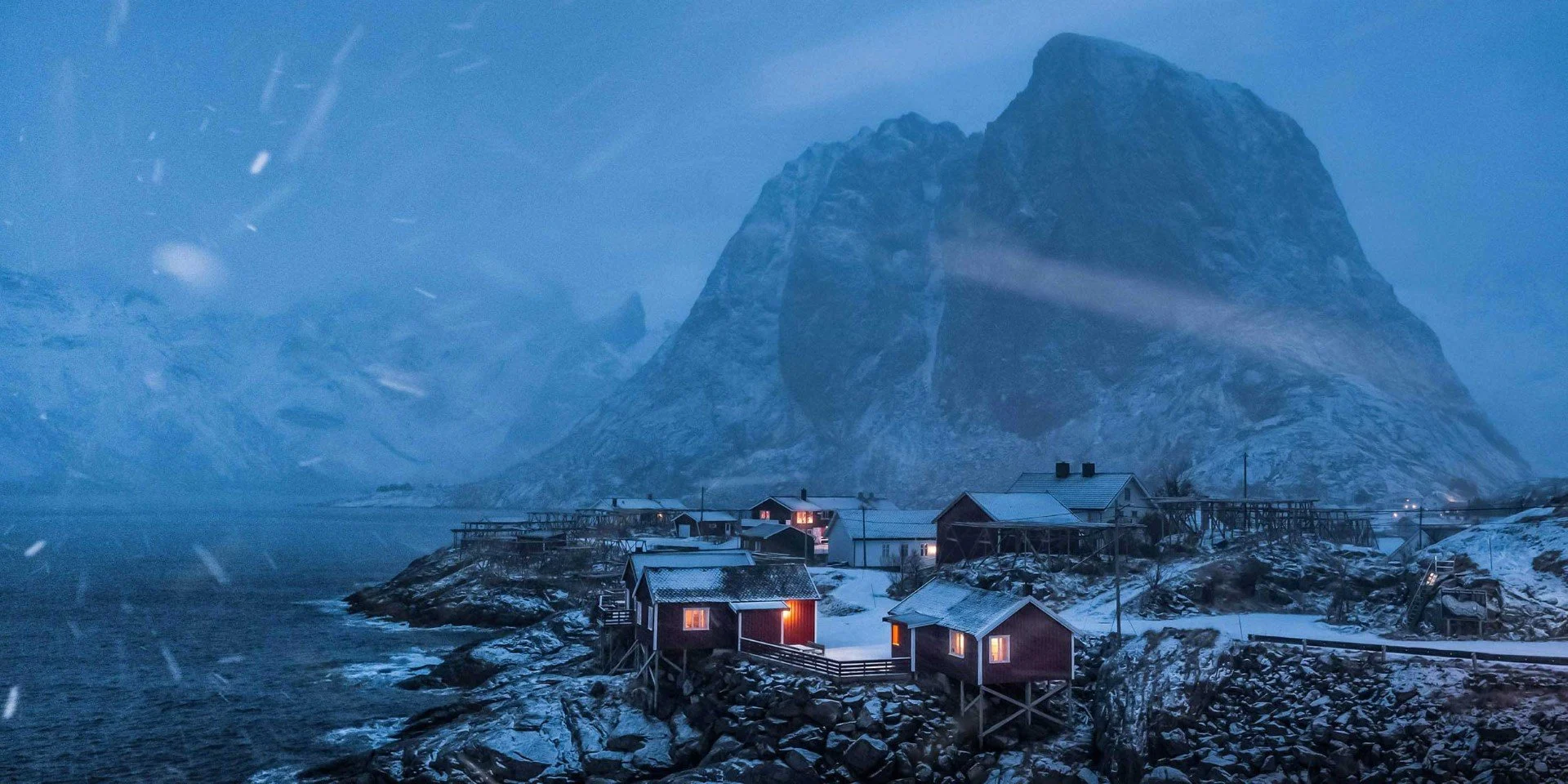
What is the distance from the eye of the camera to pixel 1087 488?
226ft

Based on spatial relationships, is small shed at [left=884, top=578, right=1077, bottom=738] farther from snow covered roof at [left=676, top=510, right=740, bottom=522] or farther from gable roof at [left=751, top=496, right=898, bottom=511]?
snow covered roof at [left=676, top=510, right=740, bottom=522]

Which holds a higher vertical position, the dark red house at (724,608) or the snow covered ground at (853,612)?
the dark red house at (724,608)

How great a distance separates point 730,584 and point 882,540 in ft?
105

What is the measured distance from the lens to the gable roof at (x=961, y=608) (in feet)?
119

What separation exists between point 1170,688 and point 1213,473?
347ft

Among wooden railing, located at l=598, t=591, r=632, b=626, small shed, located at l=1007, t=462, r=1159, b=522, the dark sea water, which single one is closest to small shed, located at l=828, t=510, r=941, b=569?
small shed, located at l=1007, t=462, r=1159, b=522

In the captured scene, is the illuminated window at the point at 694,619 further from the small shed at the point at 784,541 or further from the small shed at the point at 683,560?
the small shed at the point at 784,541

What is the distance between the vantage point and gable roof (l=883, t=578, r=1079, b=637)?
3631 centimetres

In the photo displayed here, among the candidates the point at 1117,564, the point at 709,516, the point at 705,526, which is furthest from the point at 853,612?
the point at 709,516

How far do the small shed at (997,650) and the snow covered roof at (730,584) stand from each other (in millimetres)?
7803

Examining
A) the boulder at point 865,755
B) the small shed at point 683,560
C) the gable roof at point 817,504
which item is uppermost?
the gable roof at point 817,504

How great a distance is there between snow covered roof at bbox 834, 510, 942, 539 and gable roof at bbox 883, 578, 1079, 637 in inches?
1312

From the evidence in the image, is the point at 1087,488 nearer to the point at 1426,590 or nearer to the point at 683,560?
the point at 1426,590

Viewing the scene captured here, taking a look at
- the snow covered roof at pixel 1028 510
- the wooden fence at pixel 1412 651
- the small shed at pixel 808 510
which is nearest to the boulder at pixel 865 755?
the wooden fence at pixel 1412 651
